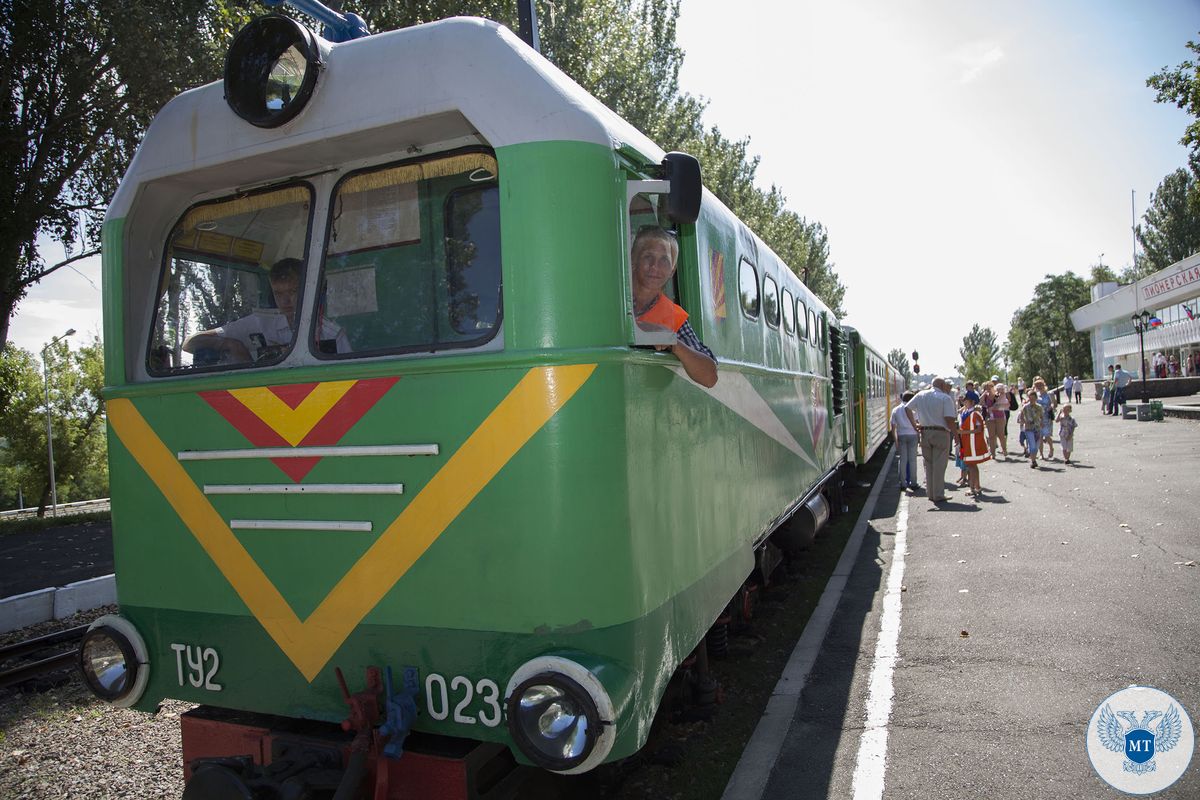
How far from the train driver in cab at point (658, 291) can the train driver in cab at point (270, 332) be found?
117 cm

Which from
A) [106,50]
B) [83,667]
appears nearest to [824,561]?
[83,667]

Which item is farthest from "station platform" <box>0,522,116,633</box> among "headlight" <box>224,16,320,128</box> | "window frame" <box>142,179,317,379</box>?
"headlight" <box>224,16,320,128</box>

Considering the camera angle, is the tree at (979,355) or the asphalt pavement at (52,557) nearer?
the asphalt pavement at (52,557)

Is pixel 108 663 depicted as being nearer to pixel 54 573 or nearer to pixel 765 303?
pixel 765 303

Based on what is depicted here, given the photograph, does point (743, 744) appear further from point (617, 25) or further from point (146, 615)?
point (617, 25)

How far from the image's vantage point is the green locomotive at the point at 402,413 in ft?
8.72

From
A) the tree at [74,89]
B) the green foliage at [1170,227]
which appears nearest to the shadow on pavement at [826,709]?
the tree at [74,89]

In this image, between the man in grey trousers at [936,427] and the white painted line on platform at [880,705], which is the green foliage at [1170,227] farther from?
the white painted line on platform at [880,705]

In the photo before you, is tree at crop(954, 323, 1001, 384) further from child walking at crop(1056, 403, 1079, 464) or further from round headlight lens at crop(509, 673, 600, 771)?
round headlight lens at crop(509, 673, 600, 771)

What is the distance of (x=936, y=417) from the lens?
1216 centimetres

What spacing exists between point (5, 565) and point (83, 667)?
13.3m

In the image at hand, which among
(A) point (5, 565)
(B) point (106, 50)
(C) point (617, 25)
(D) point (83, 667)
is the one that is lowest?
(A) point (5, 565)

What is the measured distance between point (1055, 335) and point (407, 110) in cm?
8853

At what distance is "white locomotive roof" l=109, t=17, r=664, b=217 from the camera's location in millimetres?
2760
